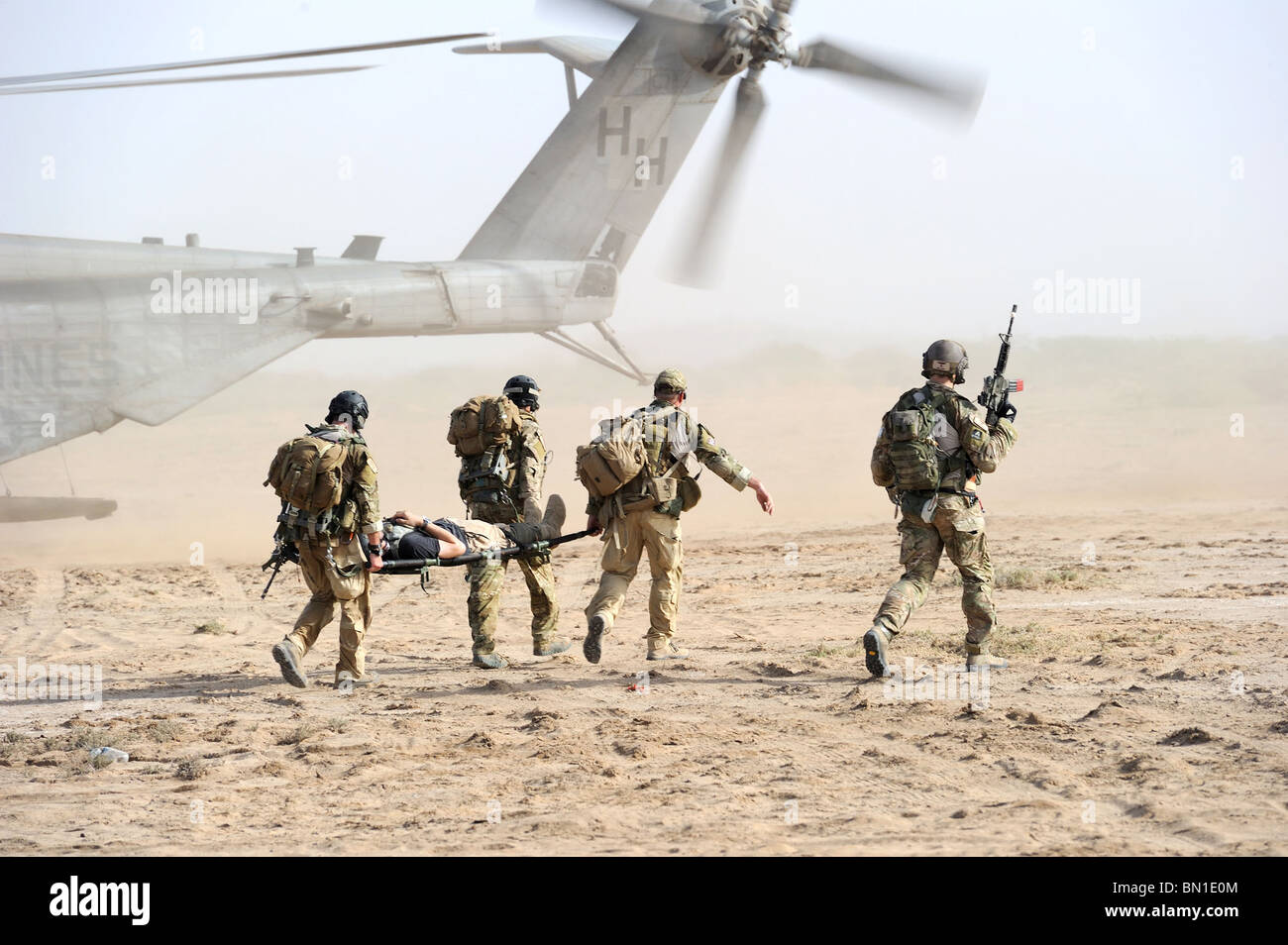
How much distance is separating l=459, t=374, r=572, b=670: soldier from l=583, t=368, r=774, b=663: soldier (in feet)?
1.59

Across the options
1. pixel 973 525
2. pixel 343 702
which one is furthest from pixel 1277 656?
pixel 343 702

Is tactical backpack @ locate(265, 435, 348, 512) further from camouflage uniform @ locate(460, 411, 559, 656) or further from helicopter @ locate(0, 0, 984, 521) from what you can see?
helicopter @ locate(0, 0, 984, 521)

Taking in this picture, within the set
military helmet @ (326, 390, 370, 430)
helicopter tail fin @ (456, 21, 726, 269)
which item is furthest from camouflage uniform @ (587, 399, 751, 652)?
helicopter tail fin @ (456, 21, 726, 269)

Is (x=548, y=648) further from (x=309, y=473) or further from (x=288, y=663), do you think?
(x=309, y=473)

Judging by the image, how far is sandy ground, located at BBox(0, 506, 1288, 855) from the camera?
167 inches

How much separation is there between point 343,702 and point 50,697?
69.7 inches

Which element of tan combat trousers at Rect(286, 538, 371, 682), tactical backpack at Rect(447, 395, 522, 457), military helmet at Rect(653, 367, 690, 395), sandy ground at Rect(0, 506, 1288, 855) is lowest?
sandy ground at Rect(0, 506, 1288, 855)

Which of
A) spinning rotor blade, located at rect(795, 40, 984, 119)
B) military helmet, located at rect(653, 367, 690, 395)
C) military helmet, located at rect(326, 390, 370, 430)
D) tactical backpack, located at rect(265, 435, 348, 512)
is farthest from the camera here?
spinning rotor blade, located at rect(795, 40, 984, 119)

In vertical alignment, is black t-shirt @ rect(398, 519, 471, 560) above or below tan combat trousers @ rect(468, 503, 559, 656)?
above

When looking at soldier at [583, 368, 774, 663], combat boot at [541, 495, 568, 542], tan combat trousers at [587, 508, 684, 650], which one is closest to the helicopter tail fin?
combat boot at [541, 495, 568, 542]

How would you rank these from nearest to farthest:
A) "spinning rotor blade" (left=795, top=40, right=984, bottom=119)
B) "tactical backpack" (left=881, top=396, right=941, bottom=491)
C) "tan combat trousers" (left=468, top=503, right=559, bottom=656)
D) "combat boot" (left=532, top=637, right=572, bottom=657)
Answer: "tactical backpack" (left=881, top=396, right=941, bottom=491) < "tan combat trousers" (left=468, top=503, right=559, bottom=656) < "combat boot" (left=532, top=637, right=572, bottom=657) < "spinning rotor blade" (left=795, top=40, right=984, bottom=119)

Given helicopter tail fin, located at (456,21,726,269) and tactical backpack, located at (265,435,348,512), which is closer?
tactical backpack, located at (265,435,348,512)

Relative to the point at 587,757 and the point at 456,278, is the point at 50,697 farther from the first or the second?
the point at 456,278

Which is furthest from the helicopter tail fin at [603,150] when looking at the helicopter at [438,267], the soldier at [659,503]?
the soldier at [659,503]
